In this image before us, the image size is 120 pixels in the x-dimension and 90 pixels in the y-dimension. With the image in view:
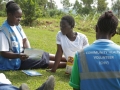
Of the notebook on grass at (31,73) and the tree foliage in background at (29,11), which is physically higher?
the tree foliage in background at (29,11)

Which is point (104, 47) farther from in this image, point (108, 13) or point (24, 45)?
point (24, 45)

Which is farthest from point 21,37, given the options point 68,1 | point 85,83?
point 68,1

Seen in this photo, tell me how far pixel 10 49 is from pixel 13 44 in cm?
11

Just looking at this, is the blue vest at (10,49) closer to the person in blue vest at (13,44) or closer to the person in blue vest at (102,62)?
the person in blue vest at (13,44)

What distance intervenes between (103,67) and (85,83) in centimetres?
20

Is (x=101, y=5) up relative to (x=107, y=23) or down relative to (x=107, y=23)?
up

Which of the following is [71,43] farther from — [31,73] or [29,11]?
[29,11]

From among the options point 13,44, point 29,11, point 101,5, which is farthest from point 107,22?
point 101,5

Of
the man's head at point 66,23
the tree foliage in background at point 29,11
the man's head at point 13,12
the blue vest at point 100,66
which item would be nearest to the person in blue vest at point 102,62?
the blue vest at point 100,66

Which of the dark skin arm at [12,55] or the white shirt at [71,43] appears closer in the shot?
the dark skin arm at [12,55]

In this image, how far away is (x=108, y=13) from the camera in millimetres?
2051

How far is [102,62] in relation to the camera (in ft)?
6.52

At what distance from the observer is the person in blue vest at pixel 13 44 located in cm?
416

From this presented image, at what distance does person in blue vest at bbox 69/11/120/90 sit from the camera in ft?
6.54
